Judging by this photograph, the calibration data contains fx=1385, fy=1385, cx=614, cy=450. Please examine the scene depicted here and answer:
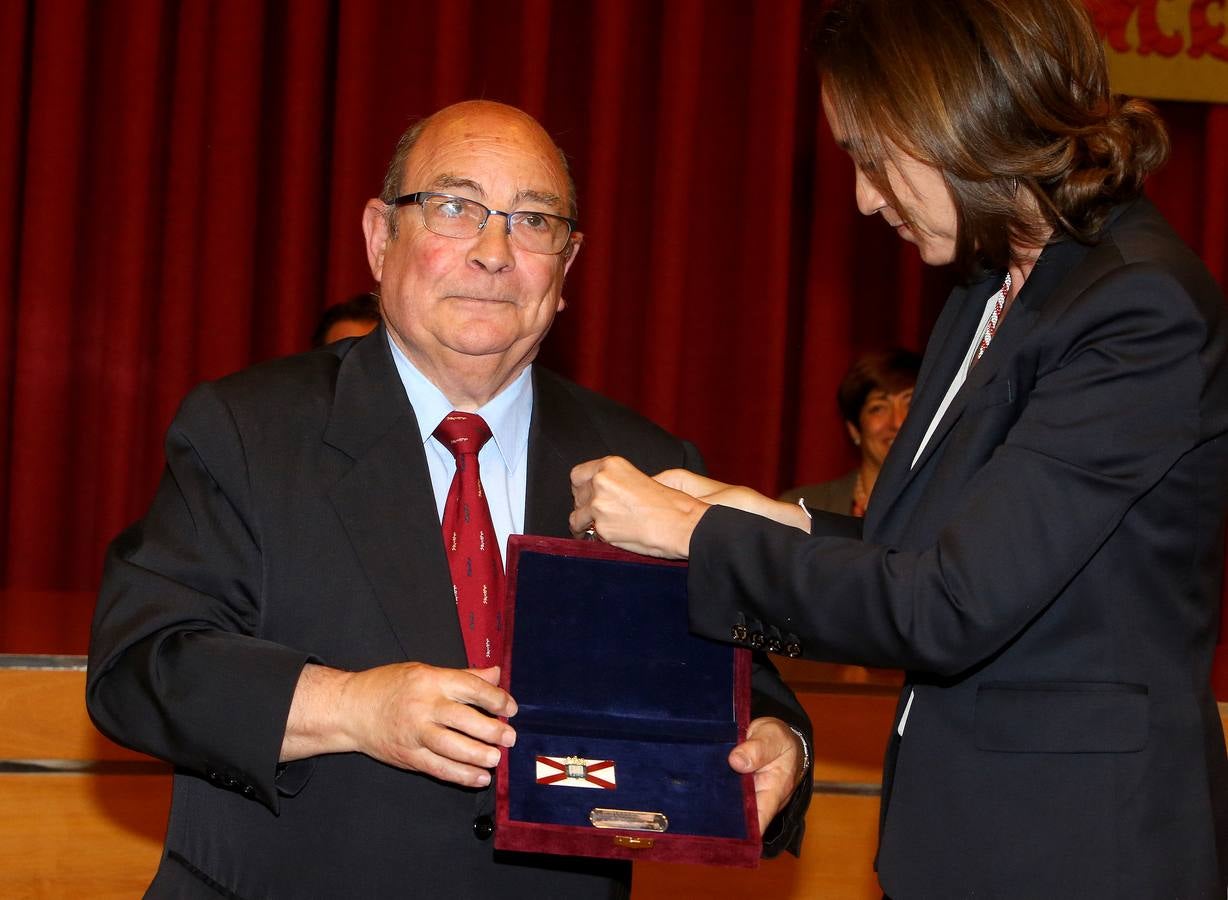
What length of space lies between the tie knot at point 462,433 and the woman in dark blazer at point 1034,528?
1.16 feet

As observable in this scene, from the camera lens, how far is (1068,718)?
1.48 meters

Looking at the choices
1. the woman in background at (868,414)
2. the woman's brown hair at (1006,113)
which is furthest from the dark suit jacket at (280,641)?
the woman in background at (868,414)

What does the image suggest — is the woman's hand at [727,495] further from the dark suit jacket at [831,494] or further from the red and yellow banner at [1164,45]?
the red and yellow banner at [1164,45]

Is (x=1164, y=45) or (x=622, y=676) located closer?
(x=622, y=676)

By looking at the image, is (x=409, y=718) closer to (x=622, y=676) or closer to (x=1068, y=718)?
(x=622, y=676)

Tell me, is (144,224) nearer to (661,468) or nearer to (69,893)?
(69,893)

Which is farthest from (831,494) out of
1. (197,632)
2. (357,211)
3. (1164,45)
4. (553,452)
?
(197,632)

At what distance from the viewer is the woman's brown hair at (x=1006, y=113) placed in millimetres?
1580

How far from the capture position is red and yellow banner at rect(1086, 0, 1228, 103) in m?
4.80

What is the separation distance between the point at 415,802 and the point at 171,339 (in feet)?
9.98

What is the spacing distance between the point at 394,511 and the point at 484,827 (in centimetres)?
44

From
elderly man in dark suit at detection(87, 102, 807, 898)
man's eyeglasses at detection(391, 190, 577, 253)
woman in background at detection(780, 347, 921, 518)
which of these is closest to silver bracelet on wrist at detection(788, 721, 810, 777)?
elderly man in dark suit at detection(87, 102, 807, 898)

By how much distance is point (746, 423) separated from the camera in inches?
193

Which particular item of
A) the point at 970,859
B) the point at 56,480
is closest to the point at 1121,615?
the point at 970,859
